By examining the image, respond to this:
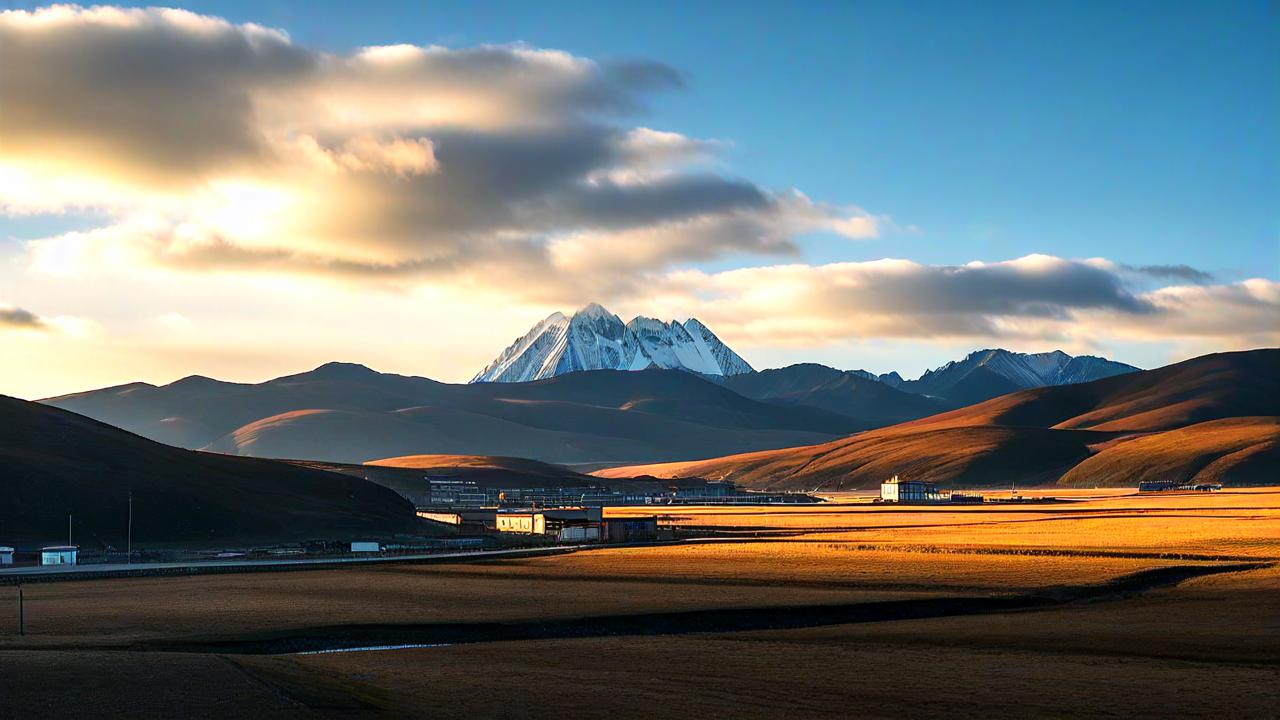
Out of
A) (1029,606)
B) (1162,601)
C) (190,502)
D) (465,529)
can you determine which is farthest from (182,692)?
(465,529)

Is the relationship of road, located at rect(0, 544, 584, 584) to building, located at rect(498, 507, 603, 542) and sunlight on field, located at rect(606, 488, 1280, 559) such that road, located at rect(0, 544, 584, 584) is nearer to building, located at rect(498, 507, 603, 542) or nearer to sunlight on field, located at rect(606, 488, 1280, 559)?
building, located at rect(498, 507, 603, 542)

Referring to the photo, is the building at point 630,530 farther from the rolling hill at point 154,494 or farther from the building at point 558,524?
the rolling hill at point 154,494

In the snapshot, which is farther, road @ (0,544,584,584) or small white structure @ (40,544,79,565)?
small white structure @ (40,544,79,565)

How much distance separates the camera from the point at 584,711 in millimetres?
35906

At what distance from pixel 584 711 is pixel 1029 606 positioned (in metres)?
35.6

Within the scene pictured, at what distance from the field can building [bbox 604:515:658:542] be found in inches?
1398

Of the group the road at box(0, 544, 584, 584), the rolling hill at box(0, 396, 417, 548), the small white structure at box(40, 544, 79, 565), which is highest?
the rolling hill at box(0, 396, 417, 548)

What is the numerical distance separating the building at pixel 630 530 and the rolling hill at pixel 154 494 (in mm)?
34655

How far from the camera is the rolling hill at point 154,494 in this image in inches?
5630

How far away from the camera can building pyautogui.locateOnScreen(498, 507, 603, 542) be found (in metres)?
145

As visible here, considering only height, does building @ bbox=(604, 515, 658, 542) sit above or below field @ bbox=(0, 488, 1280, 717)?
above

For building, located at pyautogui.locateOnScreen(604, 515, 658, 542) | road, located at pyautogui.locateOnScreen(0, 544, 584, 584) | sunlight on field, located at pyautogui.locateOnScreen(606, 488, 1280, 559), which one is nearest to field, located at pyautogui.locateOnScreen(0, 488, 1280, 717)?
sunlight on field, located at pyautogui.locateOnScreen(606, 488, 1280, 559)

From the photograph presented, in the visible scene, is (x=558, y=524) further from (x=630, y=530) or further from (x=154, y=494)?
(x=154, y=494)

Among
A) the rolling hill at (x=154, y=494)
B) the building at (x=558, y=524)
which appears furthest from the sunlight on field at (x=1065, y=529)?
the rolling hill at (x=154, y=494)
